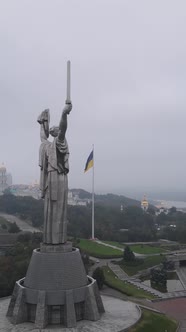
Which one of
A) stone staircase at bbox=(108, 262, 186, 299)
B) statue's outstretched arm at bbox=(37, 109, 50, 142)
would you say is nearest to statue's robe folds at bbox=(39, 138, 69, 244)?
statue's outstretched arm at bbox=(37, 109, 50, 142)

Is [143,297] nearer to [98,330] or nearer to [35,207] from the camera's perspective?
[98,330]

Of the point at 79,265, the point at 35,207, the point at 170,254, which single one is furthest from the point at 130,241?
the point at 79,265

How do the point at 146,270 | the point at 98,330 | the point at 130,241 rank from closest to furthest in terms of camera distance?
1. the point at 98,330
2. the point at 146,270
3. the point at 130,241

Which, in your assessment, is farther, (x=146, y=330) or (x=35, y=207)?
(x=35, y=207)

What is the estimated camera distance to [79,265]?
16562mm

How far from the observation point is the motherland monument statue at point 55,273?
1541cm

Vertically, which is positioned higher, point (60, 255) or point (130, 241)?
point (60, 255)

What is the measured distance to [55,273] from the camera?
626 inches

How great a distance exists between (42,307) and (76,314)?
140cm

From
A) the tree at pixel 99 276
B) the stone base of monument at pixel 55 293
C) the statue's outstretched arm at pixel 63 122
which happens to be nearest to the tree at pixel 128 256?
the tree at pixel 99 276

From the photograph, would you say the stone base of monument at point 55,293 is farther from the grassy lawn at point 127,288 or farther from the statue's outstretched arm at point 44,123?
the grassy lawn at point 127,288

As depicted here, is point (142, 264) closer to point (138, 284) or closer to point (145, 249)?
point (138, 284)

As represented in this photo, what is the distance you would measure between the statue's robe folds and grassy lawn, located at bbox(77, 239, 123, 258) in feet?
64.4

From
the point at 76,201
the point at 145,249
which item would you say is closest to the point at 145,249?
the point at 145,249
